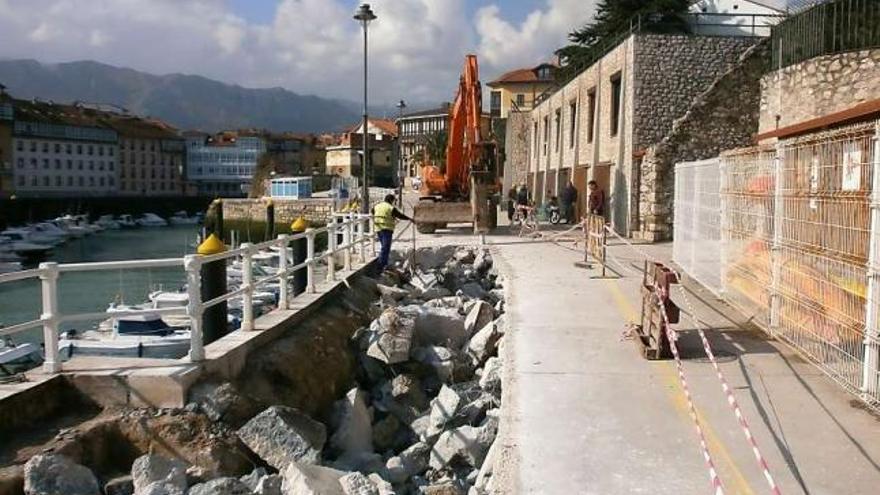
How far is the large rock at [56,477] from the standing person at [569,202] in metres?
25.5

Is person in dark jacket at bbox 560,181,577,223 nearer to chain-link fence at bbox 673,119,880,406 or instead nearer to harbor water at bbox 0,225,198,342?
harbor water at bbox 0,225,198,342

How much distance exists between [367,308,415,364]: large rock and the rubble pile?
1 centimetres

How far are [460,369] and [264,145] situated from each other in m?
135

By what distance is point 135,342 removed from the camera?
1692cm

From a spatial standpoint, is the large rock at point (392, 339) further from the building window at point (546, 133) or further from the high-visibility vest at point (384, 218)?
the building window at point (546, 133)

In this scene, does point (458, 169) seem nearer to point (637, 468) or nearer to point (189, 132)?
point (637, 468)

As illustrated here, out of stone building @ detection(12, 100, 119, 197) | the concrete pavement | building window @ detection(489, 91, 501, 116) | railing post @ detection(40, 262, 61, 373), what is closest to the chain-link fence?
the concrete pavement

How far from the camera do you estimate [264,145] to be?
139 m

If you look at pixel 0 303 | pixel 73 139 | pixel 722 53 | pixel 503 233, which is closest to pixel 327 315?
pixel 503 233

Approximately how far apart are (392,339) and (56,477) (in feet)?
16.3

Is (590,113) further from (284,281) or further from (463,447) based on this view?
(463,447)

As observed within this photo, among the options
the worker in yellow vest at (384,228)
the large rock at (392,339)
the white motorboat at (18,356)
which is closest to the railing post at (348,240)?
the worker in yellow vest at (384,228)

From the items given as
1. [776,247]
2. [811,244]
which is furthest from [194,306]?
[776,247]

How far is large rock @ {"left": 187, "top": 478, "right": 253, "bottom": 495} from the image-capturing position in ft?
19.2
